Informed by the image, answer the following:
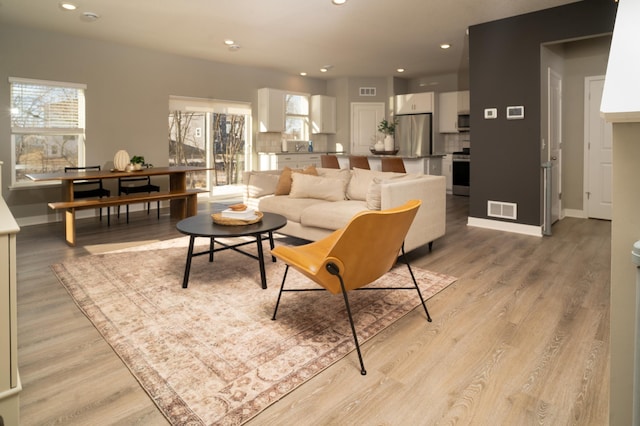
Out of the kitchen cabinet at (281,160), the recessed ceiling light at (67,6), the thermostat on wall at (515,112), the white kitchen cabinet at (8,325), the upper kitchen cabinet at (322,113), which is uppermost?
the recessed ceiling light at (67,6)

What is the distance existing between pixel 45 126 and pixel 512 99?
646cm

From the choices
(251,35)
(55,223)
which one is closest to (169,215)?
(55,223)

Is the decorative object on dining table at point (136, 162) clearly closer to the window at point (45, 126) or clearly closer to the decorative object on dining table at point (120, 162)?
the decorative object on dining table at point (120, 162)

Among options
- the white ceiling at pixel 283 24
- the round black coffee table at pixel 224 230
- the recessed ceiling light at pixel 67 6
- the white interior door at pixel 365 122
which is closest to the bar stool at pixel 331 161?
the white ceiling at pixel 283 24

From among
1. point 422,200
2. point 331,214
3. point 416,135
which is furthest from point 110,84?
point 416,135

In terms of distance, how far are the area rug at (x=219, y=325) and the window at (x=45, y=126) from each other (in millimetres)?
3123

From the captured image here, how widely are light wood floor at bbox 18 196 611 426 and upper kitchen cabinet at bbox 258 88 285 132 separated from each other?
564 cm

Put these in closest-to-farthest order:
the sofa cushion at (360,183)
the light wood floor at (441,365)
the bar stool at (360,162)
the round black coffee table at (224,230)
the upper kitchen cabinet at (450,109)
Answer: the light wood floor at (441,365) → the round black coffee table at (224,230) → the sofa cushion at (360,183) → the bar stool at (360,162) → the upper kitchen cabinet at (450,109)

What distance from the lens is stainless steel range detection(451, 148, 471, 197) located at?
8.61m

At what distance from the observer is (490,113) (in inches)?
211

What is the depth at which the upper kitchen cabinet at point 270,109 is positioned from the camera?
28.0 feet

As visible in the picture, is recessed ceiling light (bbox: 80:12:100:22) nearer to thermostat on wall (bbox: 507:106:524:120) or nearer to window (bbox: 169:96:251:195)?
window (bbox: 169:96:251:195)

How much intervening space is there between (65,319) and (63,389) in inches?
35.7

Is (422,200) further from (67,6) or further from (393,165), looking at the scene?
(67,6)
